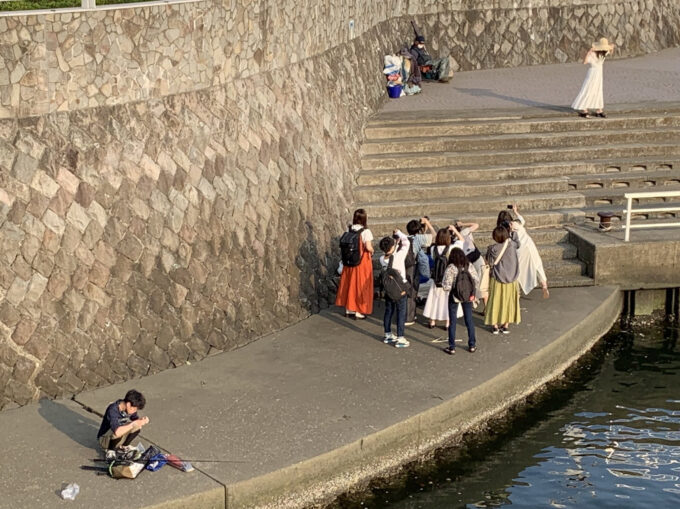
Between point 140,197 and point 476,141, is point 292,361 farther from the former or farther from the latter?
point 476,141

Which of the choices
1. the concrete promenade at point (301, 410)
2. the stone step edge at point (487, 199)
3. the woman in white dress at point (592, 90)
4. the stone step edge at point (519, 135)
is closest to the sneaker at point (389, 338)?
the concrete promenade at point (301, 410)

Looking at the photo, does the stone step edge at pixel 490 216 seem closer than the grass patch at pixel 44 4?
No

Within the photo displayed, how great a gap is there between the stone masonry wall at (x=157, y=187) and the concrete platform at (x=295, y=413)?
1.65 feet

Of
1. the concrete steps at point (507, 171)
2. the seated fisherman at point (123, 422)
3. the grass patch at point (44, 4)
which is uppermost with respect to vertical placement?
the grass patch at point (44, 4)

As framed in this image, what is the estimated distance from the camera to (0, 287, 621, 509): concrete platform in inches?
461

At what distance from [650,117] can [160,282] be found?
1124 cm

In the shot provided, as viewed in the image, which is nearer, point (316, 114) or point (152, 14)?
point (152, 14)

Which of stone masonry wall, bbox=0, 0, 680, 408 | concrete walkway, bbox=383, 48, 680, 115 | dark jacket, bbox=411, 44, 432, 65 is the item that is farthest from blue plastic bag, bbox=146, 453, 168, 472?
dark jacket, bbox=411, 44, 432, 65

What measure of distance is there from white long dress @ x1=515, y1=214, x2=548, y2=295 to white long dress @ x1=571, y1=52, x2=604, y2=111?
5.69 meters

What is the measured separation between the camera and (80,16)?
14016 mm

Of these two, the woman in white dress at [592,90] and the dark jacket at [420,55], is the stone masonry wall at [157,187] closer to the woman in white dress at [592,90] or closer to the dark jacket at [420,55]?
the woman in white dress at [592,90]

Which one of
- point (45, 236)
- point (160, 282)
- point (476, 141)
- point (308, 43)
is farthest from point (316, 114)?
point (45, 236)

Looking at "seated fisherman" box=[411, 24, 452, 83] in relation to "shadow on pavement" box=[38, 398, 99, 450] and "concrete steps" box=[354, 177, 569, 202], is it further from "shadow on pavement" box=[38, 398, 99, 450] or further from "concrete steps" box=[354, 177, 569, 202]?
"shadow on pavement" box=[38, 398, 99, 450]

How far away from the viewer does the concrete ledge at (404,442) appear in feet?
39.3
